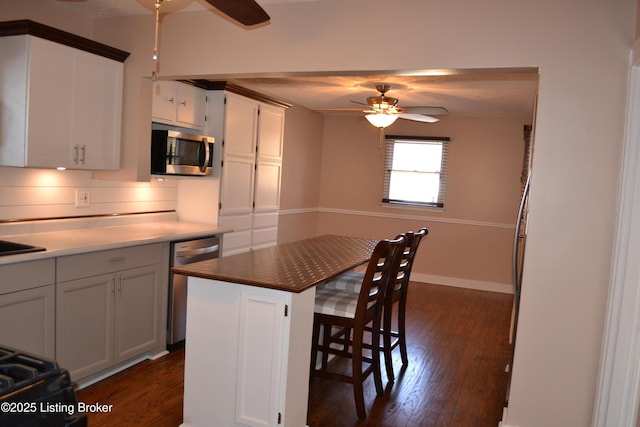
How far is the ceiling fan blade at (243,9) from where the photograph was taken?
1887mm

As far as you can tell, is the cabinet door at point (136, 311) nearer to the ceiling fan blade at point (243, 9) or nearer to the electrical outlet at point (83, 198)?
the electrical outlet at point (83, 198)

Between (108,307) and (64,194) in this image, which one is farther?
(64,194)

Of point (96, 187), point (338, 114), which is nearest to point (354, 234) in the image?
point (338, 114)

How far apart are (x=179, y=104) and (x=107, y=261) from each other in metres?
1.50

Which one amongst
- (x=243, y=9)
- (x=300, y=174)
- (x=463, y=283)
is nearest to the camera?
(x=243, y=9)

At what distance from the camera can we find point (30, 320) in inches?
105

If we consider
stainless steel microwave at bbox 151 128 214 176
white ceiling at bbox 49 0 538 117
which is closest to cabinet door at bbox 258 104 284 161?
white ceiling at bbox 49 0 538 117

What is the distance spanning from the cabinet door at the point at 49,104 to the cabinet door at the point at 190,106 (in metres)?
1.01

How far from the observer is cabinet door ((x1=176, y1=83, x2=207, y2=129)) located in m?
4.05

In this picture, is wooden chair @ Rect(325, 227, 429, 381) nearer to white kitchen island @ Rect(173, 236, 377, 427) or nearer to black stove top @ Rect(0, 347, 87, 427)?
white kitchen island @ Rect(173, 236, 377, 427)

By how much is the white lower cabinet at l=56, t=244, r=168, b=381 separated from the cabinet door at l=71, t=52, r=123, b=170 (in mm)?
673

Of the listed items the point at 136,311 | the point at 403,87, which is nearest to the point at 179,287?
the point at 136,311

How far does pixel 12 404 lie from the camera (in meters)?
0.86

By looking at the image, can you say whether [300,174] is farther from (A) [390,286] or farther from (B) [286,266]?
(B) [286,266]
